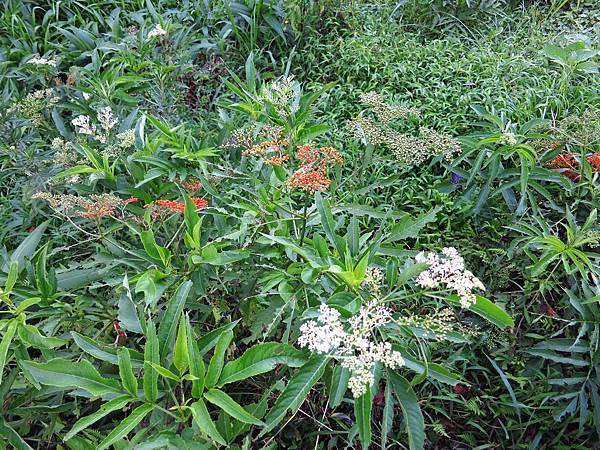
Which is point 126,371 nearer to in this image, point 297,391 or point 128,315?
point 128,315

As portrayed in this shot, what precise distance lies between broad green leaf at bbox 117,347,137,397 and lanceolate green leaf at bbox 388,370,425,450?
0.64 meters

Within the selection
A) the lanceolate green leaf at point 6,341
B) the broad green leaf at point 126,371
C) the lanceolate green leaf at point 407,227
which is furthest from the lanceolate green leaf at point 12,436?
the lanceolate green leaf at point 407,227

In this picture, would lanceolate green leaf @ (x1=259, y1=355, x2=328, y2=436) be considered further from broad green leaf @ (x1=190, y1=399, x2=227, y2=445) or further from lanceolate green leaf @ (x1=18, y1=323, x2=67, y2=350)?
lanceolate green leaf @ (x1=18, y1=323, x2=67, y2=350)

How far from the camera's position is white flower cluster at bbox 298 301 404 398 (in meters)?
1.19

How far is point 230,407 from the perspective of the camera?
4.38 ft

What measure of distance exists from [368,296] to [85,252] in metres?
1.48

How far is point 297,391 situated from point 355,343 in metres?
0.20

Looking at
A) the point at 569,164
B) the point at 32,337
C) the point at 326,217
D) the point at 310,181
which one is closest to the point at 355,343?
the point at 326,217

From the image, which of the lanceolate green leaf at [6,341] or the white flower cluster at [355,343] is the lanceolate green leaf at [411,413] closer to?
the white flower cluster at [355,343]

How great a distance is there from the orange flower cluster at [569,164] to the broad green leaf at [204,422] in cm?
180

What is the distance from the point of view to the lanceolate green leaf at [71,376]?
1.32 meters

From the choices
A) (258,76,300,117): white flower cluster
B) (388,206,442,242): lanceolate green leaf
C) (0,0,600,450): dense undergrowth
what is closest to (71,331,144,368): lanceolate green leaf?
(0,0,600,450): dense undergrowth

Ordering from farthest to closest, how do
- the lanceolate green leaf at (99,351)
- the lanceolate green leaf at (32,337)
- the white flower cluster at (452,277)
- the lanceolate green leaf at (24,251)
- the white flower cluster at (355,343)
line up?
1. the lanceolate green leaf at (24,251)
2. the lanceolate green leaf at (32,337)
3. the lanceolate green leaf at (99,351)
4. the white flower cluster at (452,277)
5. the white flower cluster at (355,343)

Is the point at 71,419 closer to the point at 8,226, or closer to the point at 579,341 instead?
the point at 8,226
